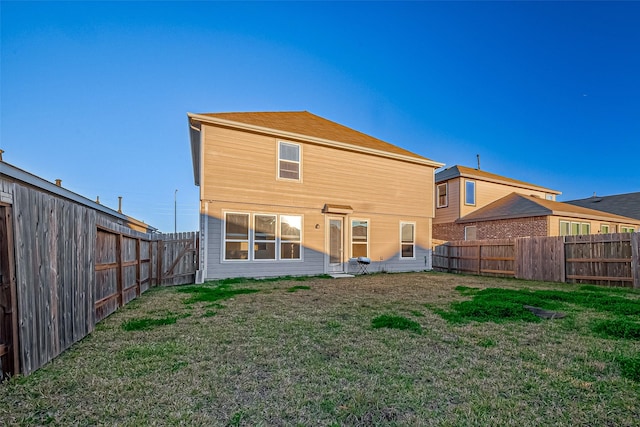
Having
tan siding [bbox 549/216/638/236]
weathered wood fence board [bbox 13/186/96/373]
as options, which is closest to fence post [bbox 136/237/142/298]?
weathered wood fence board [bbox 13/186/96/373]

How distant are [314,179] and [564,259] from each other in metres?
9.48

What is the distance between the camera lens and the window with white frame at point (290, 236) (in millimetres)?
11500

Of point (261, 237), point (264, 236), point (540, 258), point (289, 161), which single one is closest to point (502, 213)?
point (540, 258)

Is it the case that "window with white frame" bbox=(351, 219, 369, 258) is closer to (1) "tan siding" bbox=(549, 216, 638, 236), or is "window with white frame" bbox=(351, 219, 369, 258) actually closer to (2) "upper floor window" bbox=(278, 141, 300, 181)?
(2) "upper floor window" bbox=(278, 141, 300, 181)

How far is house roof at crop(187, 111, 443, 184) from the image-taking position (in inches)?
422

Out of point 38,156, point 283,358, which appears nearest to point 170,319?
point 283,358

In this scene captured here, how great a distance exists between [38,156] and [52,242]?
2392cm

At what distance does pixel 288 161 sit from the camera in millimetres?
11773

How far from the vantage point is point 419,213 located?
14766 millimetres

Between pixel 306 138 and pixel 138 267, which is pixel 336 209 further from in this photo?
pixel 138 267

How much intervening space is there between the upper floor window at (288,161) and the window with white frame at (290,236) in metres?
1.65

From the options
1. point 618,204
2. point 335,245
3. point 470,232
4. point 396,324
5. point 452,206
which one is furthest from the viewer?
point 618,204

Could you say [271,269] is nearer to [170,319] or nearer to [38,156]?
[170,319]

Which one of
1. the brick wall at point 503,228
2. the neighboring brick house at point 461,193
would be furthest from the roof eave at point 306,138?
the brick wall at point 503,228
